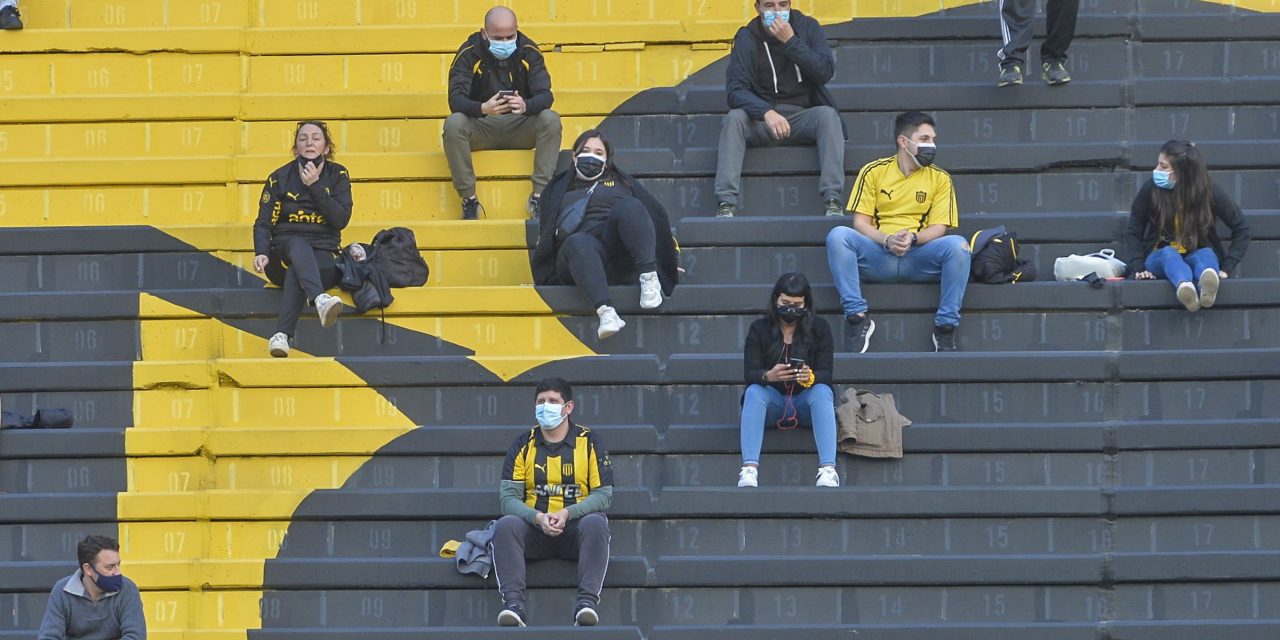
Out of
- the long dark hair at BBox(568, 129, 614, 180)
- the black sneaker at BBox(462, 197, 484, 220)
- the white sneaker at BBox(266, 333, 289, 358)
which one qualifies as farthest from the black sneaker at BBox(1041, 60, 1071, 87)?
the white sneaker at BBox(266, 333, 289, 358)

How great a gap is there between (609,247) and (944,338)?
175 centimetres

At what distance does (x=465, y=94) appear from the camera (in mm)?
11695

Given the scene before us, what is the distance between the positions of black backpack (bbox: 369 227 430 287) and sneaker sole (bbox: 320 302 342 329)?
38cm

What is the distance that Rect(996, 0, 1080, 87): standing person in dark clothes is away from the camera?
38.4 ft

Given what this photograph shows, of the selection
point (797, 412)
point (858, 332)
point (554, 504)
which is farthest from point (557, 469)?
point (858, 332)

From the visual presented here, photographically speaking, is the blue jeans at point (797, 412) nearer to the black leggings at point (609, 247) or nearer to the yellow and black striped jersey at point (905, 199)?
the black leggings at point (609, 247)

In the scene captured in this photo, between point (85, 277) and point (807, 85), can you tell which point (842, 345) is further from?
point (85, 277)

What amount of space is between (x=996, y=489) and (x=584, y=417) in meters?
2.06

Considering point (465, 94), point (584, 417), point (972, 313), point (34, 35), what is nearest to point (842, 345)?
point (972, 313)

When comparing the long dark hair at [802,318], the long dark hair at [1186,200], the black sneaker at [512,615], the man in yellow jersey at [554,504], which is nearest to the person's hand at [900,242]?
the long dark hair at [802,318]

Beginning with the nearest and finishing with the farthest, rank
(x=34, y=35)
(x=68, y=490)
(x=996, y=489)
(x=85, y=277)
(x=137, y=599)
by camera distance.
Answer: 1. (x=137, y=599)
2. (x=996, y=489)
3. (x=68, y=490)
4. (x=85, y=277)
5. (x=34, y=35)

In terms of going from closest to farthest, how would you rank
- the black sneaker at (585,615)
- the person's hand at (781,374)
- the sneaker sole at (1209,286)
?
1. the black sneaker at (585,615)
2. the person's hand at (781,374)
3. the sneaker sole at (1209,286)

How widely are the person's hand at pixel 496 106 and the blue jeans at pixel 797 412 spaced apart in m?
2.56

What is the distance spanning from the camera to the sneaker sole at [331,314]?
1057 centimetres
